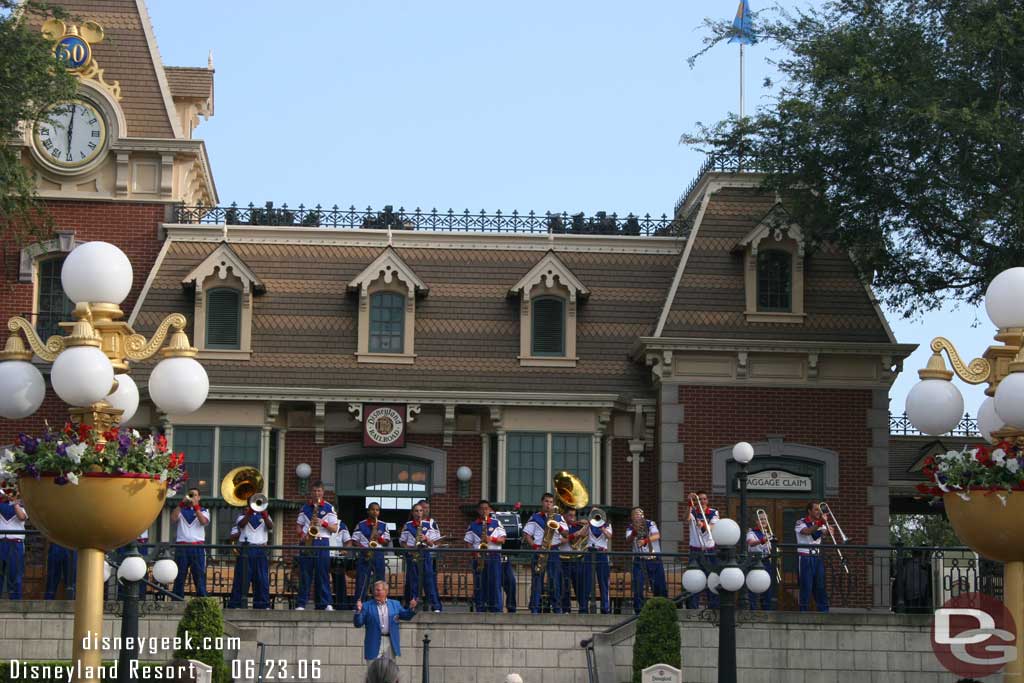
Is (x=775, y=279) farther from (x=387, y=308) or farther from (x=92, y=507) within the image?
(x=92, y=507)

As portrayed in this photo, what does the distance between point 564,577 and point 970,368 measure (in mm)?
9729

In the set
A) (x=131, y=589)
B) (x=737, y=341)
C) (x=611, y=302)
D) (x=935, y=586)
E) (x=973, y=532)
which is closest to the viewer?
(x=973, y=532)

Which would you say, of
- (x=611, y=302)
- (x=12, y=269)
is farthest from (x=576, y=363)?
(x=12, y=269)

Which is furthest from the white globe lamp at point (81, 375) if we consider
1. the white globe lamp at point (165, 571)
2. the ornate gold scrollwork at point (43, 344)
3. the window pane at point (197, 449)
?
the window pane at point (197, 449)

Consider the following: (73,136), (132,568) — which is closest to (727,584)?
(132,568)

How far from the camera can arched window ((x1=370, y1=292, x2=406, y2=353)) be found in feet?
98.8

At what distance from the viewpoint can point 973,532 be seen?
14828mm

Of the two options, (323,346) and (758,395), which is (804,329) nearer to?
(758,395)

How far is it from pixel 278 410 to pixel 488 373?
3.63 m

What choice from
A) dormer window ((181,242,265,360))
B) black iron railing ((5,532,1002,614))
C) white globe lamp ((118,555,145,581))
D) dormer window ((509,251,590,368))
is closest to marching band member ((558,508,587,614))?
black iron railing ((5,532,1002,614))

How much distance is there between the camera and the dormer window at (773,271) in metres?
29.3

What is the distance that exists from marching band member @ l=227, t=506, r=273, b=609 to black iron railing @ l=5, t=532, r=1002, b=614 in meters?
0.13

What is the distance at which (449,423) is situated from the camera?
29.2 m

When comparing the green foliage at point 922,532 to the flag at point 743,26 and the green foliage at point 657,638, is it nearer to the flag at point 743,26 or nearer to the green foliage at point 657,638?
the flag at point 743,26
